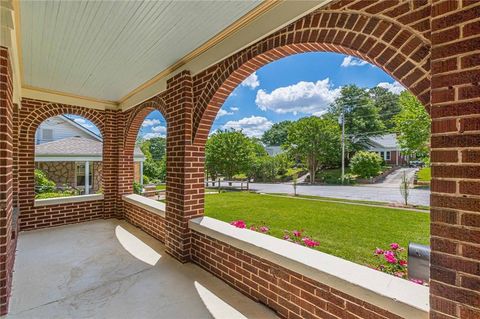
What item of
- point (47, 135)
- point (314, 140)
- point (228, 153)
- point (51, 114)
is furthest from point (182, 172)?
point (314, 140)

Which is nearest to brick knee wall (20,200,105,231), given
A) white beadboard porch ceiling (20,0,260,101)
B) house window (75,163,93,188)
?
white beadboard porch ceiling (20,0,260,101)

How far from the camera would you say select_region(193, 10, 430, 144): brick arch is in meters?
1.55

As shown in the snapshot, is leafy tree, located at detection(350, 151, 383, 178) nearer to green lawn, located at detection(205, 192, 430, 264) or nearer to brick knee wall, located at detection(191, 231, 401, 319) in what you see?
green lawn, located at detection(205, 192, 430, 264)

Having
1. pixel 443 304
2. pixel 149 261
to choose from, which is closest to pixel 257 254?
pixel 443 304

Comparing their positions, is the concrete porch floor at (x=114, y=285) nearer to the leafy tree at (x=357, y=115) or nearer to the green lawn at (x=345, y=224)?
the green lawn at (x=345, y=224)

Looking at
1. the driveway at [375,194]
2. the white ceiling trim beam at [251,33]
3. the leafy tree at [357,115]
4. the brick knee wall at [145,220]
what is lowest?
the driveway at [375,194]

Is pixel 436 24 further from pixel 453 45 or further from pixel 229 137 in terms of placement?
pixel 229 137

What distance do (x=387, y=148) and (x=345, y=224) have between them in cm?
2738

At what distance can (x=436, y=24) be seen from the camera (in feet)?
4.28

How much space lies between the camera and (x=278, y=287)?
7.73 ft

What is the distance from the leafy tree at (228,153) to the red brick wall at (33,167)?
1225cm

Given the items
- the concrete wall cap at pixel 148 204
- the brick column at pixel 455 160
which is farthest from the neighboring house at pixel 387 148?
the brick column at pixel 455 160

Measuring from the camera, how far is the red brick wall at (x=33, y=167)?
16.1ft

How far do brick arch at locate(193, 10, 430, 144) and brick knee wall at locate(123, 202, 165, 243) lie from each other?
2.82 meters
